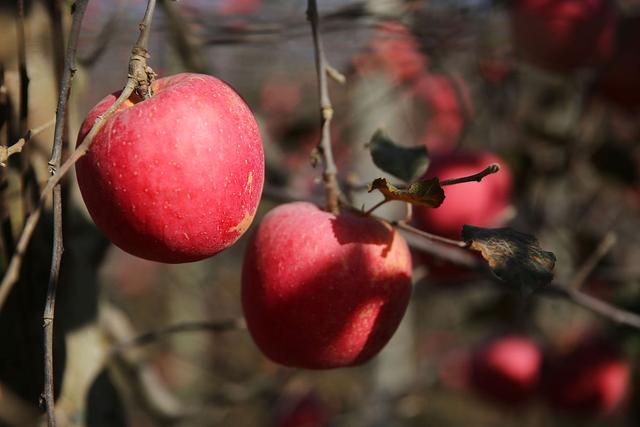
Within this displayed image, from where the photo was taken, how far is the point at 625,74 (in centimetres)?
129

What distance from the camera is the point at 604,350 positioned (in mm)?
1422

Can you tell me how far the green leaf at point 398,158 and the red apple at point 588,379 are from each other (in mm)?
862

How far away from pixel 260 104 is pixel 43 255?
232 cm

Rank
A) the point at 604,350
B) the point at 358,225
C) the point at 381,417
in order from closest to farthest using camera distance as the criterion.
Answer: the point at 358,225 → the point at 604,350 → the point at 381,417

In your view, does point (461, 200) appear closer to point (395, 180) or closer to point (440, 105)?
point (395, 180)

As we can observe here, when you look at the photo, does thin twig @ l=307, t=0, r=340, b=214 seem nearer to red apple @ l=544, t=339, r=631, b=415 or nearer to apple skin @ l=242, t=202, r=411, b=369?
apple skin @ l=242, t=202, r=411, b=369

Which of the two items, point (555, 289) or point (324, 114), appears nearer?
point (324, 114)

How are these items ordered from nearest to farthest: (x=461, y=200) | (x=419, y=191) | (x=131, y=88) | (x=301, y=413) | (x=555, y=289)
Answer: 1. (x=131, y=88)
2. (x=419, y=191)
3. (x=555, y=289)
4. (x=461, y=200)
5. (x=301, y=413)

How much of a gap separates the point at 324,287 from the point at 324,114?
147 millimetres

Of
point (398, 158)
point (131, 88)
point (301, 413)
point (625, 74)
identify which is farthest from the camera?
point (301, 413)

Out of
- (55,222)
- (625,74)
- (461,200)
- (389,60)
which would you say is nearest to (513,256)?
(55,222)

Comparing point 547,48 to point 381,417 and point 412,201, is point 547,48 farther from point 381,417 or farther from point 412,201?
point 381,417

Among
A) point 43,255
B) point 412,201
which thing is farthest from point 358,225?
point 43,255

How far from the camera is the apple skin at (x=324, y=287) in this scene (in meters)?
0.56
